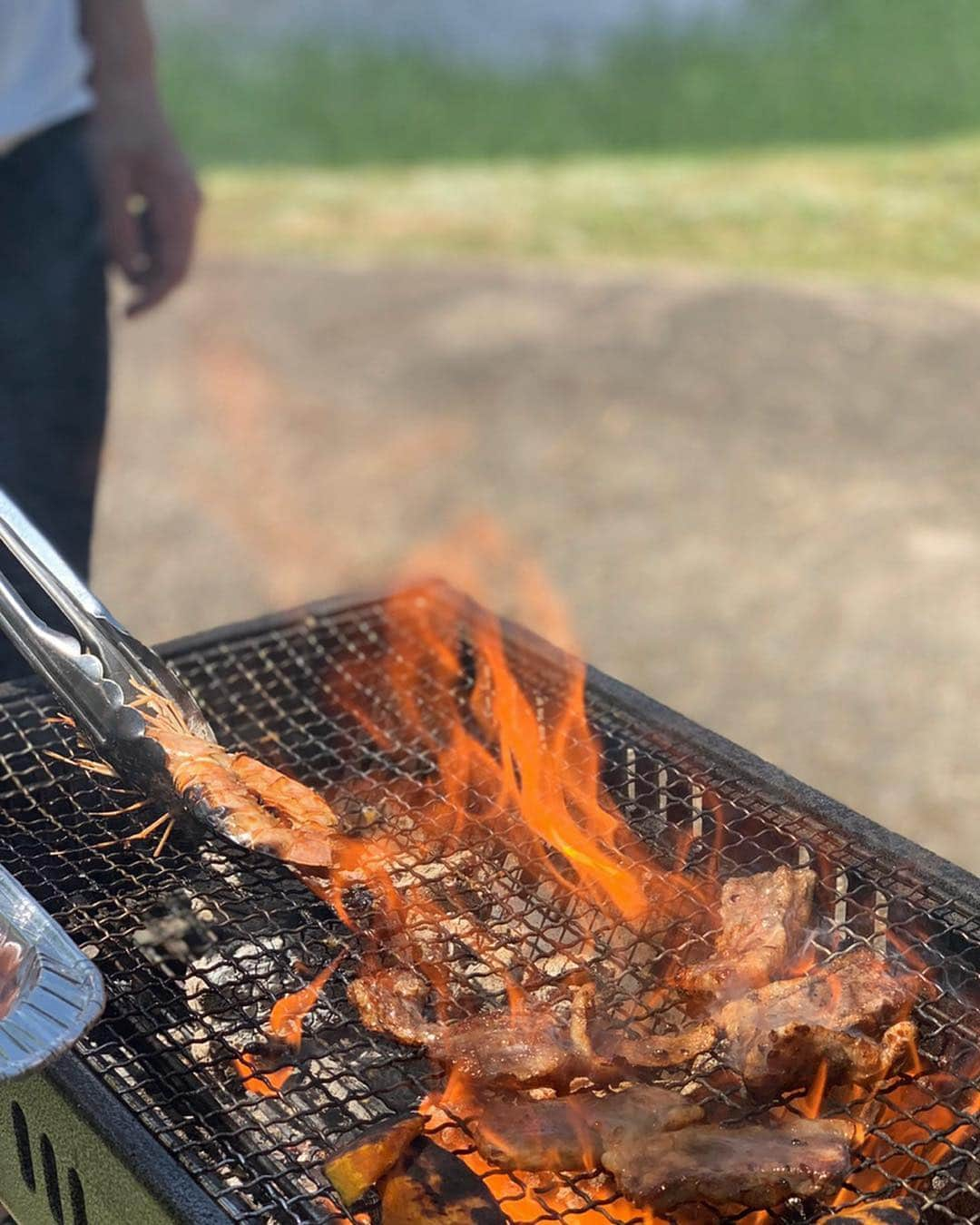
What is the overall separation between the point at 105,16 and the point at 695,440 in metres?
3.86

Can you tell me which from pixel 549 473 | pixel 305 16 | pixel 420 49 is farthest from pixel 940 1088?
pixel 305 16

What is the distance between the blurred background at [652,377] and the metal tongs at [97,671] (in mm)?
2709

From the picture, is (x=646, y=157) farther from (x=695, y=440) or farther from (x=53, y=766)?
(x=53, y=766)

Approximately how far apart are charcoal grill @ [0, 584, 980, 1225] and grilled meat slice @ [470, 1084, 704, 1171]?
6cm

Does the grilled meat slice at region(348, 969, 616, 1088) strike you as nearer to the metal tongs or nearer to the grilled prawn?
the grilled prawn

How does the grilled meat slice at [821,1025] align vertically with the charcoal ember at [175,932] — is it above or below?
above

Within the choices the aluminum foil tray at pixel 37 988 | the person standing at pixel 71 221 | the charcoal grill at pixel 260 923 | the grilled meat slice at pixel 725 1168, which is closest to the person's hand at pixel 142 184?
the person standing at pixel 71 221

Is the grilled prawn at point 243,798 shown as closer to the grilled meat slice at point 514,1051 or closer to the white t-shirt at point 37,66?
the grilled meat slice at point 514,1051

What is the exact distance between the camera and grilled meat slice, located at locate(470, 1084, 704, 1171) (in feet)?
5.08

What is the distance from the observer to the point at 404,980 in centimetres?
182

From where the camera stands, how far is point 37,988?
1538 millimetres

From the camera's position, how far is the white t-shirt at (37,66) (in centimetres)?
319

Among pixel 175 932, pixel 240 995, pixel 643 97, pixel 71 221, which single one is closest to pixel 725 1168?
pixel 240 995

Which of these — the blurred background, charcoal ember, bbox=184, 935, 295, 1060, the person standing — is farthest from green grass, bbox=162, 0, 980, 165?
charcoal ember, bbox=184, 935, 295, 1060
